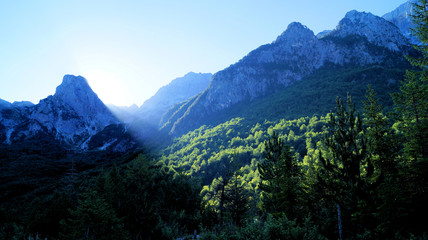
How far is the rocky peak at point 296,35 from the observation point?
186625 millimetres

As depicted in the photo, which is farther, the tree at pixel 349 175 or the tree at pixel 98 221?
the tree at pixel 98 221

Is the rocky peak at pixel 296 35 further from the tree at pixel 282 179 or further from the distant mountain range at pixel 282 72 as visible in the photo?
the tree at pixel 282 179

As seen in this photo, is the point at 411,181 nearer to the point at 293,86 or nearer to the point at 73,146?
the point at 293,86

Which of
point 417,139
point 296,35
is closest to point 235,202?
point 417,139

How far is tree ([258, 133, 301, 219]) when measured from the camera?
933 inches

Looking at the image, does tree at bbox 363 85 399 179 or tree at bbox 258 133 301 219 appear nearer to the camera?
tree at bbox 363 85 399 179

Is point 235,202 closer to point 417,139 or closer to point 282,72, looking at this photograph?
point 417,139

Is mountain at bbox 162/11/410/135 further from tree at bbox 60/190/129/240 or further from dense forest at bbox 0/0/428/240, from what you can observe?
tree at bbox 60/190/129/240

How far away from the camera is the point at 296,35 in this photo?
190375 millimetres

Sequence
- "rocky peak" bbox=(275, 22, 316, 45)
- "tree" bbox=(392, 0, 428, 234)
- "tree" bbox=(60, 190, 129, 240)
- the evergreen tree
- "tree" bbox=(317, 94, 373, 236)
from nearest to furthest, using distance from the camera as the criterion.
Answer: "tree" bbox=(392, 0, 428, 234) < "tree" bbox=(317, 94, 373, 236) < "tree" bbox=(60, 190, 129, 240) < the evergreen tree < "rocky peak" bbox=(275, 22, 316, 45)

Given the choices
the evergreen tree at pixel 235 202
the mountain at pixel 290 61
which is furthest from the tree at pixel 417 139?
the mountain at pixel 290 61

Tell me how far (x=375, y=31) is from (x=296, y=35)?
62.6 metres

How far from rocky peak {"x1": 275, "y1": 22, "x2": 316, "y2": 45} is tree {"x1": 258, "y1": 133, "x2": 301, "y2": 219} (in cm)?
18642

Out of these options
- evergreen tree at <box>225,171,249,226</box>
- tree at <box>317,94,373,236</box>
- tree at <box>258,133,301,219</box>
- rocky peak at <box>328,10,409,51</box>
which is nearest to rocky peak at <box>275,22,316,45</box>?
rocky peak at <box>328,10,409,51</box>
